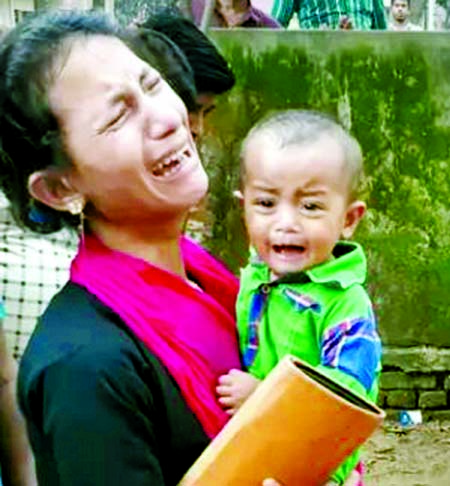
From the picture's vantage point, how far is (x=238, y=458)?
1512 millimetres

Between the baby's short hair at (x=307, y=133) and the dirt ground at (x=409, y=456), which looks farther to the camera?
the dirt ground at (x=409, y=456)

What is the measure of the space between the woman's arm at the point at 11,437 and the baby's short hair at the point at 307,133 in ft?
1.83

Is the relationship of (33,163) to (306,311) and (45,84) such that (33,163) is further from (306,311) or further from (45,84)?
(306,311)

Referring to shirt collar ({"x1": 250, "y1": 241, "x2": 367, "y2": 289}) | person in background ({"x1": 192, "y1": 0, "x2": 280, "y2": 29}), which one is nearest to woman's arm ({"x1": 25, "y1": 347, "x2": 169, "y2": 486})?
shirt collar ({"x1": 250, "y1": 241, "x2": 367, "y2": 289})

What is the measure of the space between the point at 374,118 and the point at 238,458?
3.93 meters

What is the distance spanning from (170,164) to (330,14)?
4.39m

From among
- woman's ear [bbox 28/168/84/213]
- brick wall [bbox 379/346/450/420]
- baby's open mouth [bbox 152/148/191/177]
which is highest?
baby's open mouth [bbox 152/148/191/177]

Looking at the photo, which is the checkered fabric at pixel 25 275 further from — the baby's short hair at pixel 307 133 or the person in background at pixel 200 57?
the baby's short hair at pixel 307 133

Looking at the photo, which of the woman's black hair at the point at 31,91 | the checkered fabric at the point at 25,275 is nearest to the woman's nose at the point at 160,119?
the woman's black hair at the point at 31,91

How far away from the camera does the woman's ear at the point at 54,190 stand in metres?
1.72

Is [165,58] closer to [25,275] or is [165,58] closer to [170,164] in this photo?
[170,164]

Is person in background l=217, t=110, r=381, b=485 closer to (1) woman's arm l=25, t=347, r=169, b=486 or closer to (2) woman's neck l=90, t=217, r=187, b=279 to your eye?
(2) woman's neck l=90, t=217, r=187, b=279

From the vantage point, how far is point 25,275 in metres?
2.52

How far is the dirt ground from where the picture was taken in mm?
5102
